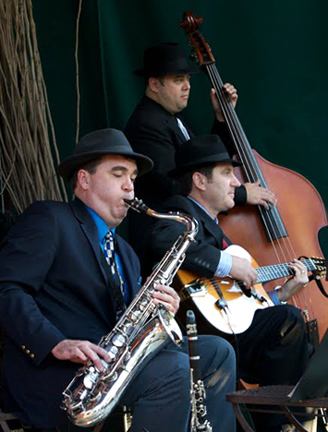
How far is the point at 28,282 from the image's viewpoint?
2689 mm

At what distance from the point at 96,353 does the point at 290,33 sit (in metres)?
2.58

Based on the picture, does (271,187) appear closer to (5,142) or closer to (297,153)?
(297,153)

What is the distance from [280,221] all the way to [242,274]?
48 centimetres

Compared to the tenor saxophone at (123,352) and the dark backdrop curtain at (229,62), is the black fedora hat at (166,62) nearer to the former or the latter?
the dark backdrop curtain at (229,62)

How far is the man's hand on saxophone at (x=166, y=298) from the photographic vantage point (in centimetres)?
289

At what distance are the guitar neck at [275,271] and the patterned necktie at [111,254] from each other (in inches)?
33.3

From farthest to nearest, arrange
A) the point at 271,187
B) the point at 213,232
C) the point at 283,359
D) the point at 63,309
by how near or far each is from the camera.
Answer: the point at 271,187
the point at 213,232
the point at 283,359
the point at 63,309

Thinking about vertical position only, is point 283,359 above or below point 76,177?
below

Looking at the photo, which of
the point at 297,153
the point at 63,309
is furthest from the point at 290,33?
the point at 63,309

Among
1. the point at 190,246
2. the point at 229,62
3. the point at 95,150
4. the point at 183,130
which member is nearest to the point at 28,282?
the point at 95,150

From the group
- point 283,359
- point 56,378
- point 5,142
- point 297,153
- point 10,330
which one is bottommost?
point 283,359

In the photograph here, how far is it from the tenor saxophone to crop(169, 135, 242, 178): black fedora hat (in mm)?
693

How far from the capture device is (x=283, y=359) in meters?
3.44

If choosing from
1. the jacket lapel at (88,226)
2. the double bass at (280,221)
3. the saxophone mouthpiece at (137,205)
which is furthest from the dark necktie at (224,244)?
the jacket lapel at (88,226)
